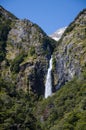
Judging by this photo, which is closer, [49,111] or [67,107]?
[67,107]

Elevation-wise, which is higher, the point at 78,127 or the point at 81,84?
the point at 81,84

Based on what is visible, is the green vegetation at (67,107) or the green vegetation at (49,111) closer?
the green vegetation at (49,111)

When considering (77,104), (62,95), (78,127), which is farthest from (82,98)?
(78,127)

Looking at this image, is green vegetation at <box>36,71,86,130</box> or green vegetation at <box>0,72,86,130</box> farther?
green vegetation at <box>36,71,86,130</box>

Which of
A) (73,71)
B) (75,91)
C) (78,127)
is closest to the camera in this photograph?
Answer: (78,127)

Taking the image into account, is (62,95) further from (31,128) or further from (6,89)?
(31,128)

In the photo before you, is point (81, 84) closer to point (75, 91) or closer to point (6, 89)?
point (75, 91)

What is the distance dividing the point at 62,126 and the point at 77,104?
33668 millimetres

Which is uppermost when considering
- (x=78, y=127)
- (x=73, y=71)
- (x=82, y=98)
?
(x=73, y=71)

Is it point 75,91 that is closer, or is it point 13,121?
point 13,121

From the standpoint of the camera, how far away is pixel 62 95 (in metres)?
168

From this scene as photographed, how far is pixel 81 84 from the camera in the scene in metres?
169

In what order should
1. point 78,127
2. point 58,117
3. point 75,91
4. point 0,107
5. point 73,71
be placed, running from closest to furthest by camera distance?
point 78,127
point 0,107
point 58,117
point 75,91
point 73,71

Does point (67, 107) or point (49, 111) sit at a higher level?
point (67, 107)
